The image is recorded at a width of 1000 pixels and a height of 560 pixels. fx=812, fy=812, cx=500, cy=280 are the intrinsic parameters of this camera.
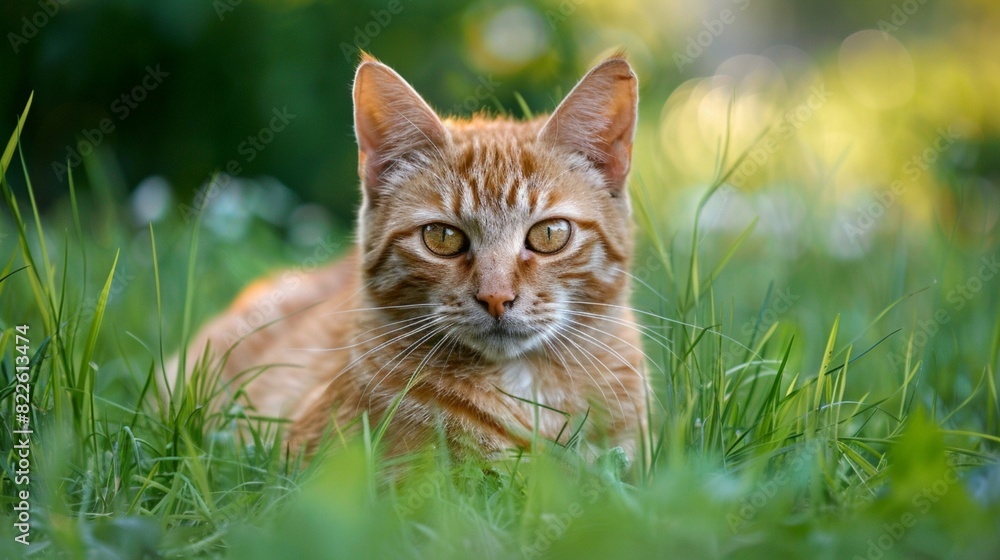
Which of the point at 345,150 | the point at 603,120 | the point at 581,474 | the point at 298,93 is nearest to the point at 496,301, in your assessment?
the point at 581,474

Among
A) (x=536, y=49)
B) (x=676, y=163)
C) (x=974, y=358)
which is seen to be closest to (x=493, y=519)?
(x=974, y=358)

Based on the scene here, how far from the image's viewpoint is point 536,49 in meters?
4.57

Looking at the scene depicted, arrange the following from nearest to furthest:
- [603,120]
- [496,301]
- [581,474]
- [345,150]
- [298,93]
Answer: [581,474], [496,301], [603,120], [298,93], [345,150]

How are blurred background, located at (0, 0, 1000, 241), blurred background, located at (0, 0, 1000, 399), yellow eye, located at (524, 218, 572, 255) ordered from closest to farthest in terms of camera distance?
yellow eye, located at (524, 218, 572, 255) < blurred background, located at (0, 0, 1000, 399) < blurred background, located at (0, 0, 1000, 241)

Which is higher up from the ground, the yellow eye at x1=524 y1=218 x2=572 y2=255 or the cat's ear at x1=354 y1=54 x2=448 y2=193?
the cat's ear at x1=354 y1=54 x2=448 y2=193

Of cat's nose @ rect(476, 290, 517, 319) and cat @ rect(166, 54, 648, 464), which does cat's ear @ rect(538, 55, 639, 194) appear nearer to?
cat @ rect(166, 54, 648, 464)

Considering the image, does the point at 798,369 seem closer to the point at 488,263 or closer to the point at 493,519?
the point at 488,263

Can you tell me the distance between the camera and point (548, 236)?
2117mm

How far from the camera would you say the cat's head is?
2010mm

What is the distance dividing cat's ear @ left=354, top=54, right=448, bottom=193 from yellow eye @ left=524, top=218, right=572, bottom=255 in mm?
391

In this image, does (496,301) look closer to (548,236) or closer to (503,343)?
(503,343)

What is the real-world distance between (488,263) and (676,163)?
4025mm

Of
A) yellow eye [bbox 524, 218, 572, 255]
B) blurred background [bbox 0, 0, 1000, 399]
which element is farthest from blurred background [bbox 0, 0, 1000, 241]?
yellow eye [bbox 524, 218, 572, 255]

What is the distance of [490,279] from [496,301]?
63 millimetres
